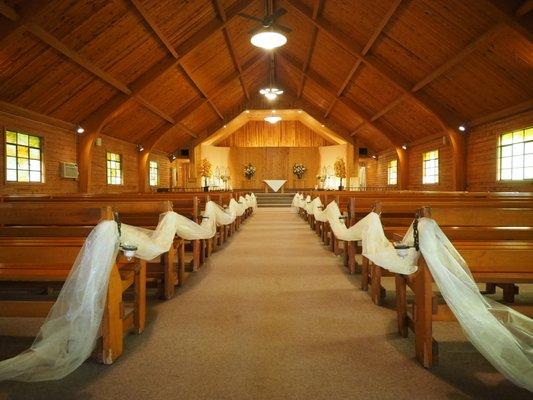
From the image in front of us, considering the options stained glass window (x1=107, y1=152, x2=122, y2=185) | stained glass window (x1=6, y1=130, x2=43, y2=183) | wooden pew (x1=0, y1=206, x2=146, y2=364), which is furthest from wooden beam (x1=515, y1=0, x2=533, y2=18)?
stained glass window (x1=107, y1=152, x2=122, y2=185)

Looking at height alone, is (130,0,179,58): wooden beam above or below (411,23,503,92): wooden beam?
above

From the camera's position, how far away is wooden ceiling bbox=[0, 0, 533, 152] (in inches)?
260

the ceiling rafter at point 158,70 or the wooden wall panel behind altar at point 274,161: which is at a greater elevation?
the ceiling rafter at point 158,70

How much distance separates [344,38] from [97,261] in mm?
9280

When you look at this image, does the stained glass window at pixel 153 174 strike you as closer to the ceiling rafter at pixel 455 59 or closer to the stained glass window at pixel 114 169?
the stained glass window at pixel 114 169

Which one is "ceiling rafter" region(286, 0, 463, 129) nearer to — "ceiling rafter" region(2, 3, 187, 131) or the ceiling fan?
the ceiling fan

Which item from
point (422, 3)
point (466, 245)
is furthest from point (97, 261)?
point (422, 3)

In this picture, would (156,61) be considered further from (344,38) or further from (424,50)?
(424,50)

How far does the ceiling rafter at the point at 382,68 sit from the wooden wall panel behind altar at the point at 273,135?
1049 centimetres

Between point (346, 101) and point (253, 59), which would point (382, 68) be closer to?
point (346, 101)

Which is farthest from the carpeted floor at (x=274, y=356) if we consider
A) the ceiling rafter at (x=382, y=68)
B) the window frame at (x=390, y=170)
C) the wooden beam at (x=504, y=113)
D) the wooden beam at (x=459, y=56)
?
the window frame at (x=390, y=170)

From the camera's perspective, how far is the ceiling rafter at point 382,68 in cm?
956

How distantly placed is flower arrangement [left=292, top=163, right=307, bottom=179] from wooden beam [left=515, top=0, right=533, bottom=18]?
14.6m

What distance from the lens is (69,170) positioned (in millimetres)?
9430
